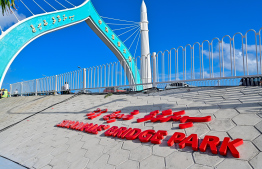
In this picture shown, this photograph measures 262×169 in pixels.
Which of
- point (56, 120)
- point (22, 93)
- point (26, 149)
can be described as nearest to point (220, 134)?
point (26, 149)

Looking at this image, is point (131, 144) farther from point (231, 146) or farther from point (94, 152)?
point (231, 146)

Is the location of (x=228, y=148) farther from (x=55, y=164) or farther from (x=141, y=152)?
(x=55, y=164)

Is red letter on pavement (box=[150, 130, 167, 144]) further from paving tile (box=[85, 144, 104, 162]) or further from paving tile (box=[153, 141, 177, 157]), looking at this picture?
paving tile (box=[85, 144, 104, 162])

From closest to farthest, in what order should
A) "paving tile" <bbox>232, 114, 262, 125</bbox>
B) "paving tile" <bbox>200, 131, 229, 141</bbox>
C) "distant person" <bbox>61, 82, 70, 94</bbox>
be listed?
1. "paving tile" <bbox>200, 131, 229, 141</bbox>
2. "paving tile" <bbox>232, 114, 262, 125</bbox>
3. "distant person" <bbox>61, 82, 70, 94</bbox>

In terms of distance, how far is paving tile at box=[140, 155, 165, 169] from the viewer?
2.24 metres

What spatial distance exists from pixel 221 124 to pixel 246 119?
40cm

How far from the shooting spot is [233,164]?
1.93 m

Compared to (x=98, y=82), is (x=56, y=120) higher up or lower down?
lower down

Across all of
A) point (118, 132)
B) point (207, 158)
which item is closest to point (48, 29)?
point (118, 132)

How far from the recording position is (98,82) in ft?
29.3

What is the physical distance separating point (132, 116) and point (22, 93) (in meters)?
16.5

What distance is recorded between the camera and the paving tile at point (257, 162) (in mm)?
1839

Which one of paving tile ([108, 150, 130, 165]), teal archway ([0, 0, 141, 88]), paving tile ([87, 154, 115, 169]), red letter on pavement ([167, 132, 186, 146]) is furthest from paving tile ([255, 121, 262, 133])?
teal archway ([0, 0, 141, 88])

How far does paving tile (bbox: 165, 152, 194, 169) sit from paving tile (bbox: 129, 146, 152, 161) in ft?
1.10
